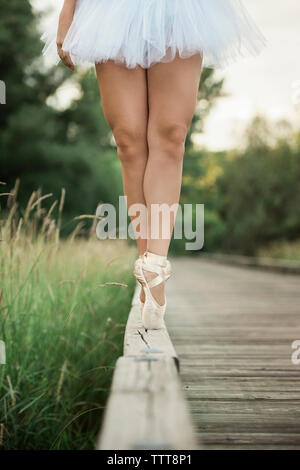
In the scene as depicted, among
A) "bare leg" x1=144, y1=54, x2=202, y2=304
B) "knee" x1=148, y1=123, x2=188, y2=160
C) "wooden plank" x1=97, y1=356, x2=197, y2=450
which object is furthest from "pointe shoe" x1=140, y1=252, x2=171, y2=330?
"wooden plank" x1=97, y1=356, x2=197, y2=450

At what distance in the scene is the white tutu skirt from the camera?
70.4 inches

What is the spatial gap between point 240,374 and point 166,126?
2.87 feet

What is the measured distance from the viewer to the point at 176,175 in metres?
1.86

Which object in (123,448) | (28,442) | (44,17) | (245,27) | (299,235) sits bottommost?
(28,442)

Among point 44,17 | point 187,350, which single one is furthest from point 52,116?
point 187,350

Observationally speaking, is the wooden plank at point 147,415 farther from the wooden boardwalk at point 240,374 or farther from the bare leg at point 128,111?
the bare leg at point 128,111

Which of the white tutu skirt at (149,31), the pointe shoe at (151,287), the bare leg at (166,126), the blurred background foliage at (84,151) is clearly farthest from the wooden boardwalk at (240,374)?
the blurred background foliage at (84,151)

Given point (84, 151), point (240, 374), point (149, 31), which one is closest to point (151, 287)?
point (240, 374)

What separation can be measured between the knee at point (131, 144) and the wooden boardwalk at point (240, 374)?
0.76m

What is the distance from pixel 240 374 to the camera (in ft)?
6.46

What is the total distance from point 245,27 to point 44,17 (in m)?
14.4
